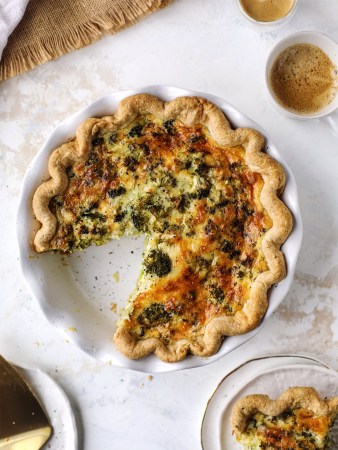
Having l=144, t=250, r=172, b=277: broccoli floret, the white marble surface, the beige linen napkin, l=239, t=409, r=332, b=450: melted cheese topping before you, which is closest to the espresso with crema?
the white marble surface

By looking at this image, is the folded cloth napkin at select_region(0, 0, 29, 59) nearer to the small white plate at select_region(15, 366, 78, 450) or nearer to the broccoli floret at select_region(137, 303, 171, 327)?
the broccoli floret at select_region(137, 303, 171, 327)

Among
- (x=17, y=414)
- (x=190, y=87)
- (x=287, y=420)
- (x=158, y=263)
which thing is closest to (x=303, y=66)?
(x=190, y=87)

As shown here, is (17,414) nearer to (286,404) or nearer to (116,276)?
(116,276)

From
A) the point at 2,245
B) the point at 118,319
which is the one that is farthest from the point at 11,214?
the point at 118,319

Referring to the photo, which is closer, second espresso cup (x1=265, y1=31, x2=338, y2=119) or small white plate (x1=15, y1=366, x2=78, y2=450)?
second espresso cup (x1=265, y1=31, x2=338, y2=119)

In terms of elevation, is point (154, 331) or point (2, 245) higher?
point (2, 245)

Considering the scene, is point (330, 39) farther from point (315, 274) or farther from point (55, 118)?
point (55, 118)
